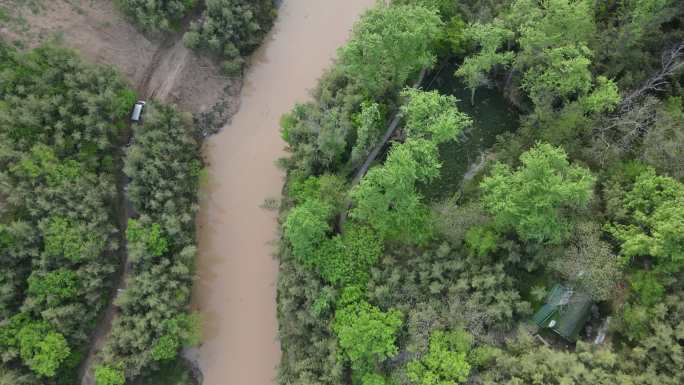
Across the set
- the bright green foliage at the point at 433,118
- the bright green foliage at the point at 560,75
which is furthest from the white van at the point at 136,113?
the bright green foliage at the point at 560,75

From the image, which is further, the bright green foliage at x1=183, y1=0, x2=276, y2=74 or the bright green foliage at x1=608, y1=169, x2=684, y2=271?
the bright green foliage at x1=183, y1=0, x2=276, y2=74

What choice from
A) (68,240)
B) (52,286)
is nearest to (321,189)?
(68,240)

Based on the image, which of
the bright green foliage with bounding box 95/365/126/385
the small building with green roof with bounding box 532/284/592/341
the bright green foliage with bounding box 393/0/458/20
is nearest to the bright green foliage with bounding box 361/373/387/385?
the small building with green roof with bounding box 532/284/592/341

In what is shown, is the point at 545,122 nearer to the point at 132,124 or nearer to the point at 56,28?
the point at 132,124

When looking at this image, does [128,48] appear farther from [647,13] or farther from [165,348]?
[647,13]

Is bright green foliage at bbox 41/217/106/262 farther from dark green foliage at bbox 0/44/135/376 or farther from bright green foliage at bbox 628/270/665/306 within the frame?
bright green foliage at bbox 628/270/665/306
